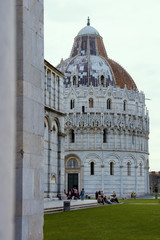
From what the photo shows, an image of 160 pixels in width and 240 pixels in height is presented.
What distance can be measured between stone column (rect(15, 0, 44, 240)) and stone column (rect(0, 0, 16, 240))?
198 inches

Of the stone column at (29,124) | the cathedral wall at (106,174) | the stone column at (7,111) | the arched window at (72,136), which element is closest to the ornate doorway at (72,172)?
the cathedral wall at (106,174)

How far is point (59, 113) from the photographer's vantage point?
3716 centimetres

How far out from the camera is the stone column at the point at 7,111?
113 inches

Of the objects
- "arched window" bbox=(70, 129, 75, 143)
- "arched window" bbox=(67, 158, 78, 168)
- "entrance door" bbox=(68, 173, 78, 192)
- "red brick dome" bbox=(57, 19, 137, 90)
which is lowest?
"entrance door" bbox=(68, 173, 78, 192)

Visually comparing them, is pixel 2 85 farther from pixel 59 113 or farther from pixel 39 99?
pixel 59 113

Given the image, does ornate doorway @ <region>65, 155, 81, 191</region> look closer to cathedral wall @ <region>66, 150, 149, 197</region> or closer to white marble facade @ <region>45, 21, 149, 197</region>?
white marble facade @ <region>45, 21, 149, 197</region>

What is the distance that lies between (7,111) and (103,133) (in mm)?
67533

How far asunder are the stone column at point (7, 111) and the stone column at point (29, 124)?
16.5 feet

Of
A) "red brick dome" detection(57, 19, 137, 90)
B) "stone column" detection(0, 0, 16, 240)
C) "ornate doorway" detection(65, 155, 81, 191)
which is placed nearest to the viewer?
"stone column" detection(0, 0, 16, 240)

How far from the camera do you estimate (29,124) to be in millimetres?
8312

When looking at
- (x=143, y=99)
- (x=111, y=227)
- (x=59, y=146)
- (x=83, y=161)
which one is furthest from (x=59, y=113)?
(x=143, y=99)

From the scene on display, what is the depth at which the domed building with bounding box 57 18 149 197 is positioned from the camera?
227 ft

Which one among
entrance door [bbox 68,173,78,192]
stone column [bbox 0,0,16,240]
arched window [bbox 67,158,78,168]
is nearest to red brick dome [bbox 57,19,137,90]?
arched window [bbox 67,158,78,168]

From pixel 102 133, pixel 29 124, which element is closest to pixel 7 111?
pixel 29 124
